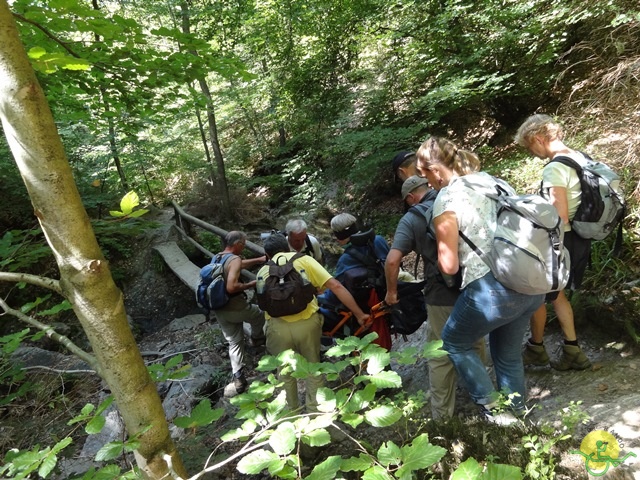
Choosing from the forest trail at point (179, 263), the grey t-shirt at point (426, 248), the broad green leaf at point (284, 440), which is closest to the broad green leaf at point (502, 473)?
the broad green leaf at point (284, 440)

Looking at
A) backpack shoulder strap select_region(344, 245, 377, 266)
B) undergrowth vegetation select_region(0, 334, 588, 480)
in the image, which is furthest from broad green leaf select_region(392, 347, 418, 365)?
backpack shoulder strap select_region(344, 245, 377, 266)

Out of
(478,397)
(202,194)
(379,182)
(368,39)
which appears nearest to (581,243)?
(478,397)

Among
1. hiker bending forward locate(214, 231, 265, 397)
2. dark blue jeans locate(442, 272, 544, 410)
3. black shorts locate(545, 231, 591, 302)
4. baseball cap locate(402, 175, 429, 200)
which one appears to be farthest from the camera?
hiker bending forward locate(214, 231, 265, 397)

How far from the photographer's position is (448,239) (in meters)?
2.28

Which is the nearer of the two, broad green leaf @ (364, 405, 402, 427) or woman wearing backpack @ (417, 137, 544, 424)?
broad green leaf @ (364, 405, 402, 427)

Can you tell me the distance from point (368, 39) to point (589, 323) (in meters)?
7.21

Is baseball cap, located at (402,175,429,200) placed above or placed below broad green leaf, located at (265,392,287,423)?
above

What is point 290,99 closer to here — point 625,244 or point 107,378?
point 625,244

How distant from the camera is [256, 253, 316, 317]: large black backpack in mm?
2977

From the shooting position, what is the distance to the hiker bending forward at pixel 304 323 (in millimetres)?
3107

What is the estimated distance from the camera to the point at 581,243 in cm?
278

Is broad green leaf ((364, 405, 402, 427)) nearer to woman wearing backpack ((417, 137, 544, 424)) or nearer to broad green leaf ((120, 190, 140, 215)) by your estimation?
broad green leaf ((120, 190, 140, 215))

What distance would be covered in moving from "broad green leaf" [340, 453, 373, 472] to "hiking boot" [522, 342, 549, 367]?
8.85ft

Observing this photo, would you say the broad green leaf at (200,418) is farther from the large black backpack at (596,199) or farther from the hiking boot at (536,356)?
the hiking boot at (536,356)
